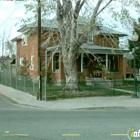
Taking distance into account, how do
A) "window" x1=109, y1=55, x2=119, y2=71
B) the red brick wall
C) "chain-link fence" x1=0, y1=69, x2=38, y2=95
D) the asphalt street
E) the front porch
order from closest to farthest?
the asphalt street
"chain-link fence" x1=0, y1=69, x2=38, y2=95
the front porch
"window" x1=109, y1=55, x2=119, y2=71
the red brick wall

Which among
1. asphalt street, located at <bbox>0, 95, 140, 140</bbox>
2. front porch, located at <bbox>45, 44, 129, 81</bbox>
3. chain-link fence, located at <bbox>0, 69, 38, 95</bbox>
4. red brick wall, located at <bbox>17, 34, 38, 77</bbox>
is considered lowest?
asphalt street, located at <bbox>0, 95, 140, 140</bbox>

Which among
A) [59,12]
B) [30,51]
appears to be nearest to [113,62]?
[30,51]

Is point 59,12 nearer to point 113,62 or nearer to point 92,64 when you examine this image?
point 92,64

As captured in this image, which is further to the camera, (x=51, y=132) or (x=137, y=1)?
(x=137, y=1)

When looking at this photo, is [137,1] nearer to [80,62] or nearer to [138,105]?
[138,105]

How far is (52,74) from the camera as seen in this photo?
25672 millimetres

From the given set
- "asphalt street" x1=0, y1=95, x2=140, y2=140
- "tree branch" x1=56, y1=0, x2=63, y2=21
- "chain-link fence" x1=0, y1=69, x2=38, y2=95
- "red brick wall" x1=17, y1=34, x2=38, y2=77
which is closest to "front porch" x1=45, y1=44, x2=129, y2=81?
"red brick wall" x1=17, y1=34, x2=38, y2=77

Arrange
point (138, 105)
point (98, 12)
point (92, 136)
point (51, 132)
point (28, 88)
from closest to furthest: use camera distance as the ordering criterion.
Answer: point (92, 136) < point (51, 132) < point (138, 105) < point (98, 12) < point (28, 88)

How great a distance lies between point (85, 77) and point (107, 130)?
19.4 meters

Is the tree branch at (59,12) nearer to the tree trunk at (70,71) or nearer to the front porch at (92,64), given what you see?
the tree trunk at (70,71)

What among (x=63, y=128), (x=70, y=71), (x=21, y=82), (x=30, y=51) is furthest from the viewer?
(x=30, y=51)

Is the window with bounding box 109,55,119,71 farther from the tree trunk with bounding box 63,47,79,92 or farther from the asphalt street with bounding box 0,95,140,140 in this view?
the asphalt street with bounding box 0,95,140,140

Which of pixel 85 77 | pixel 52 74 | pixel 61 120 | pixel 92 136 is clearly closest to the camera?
pixel 92 136

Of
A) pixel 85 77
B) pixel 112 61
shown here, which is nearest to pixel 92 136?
pixel 85 77
